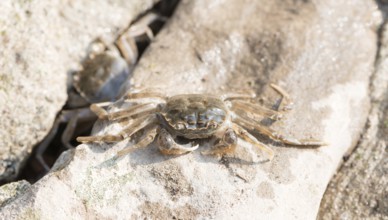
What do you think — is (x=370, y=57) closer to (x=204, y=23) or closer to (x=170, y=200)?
(x=204, y=23)

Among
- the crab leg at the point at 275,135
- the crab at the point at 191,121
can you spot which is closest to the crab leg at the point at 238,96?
the crab at the point at 191,121

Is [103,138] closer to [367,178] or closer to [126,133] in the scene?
[126,133]

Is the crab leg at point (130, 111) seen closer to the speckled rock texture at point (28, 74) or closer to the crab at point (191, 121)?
the crab at point (191, 121)

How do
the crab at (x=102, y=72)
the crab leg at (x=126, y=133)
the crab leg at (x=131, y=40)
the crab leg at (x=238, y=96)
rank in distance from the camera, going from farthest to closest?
the crab leg at (x=131, y=40) → the crab at (x=102, y=72) → the crab leg at (x=238, y=96) → the crab leg at (x=126, y=133)

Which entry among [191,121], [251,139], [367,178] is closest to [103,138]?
[191,121]

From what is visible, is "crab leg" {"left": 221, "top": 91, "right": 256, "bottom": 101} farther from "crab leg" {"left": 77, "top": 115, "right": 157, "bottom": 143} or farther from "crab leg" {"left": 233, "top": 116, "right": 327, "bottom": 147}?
"crab leg" {"left": 77, "top": 115, "right": 157, "bottom": 143}

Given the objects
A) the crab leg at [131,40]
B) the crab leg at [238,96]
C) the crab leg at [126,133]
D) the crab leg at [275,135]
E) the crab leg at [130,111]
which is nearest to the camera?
the crab leg at [126,133]
